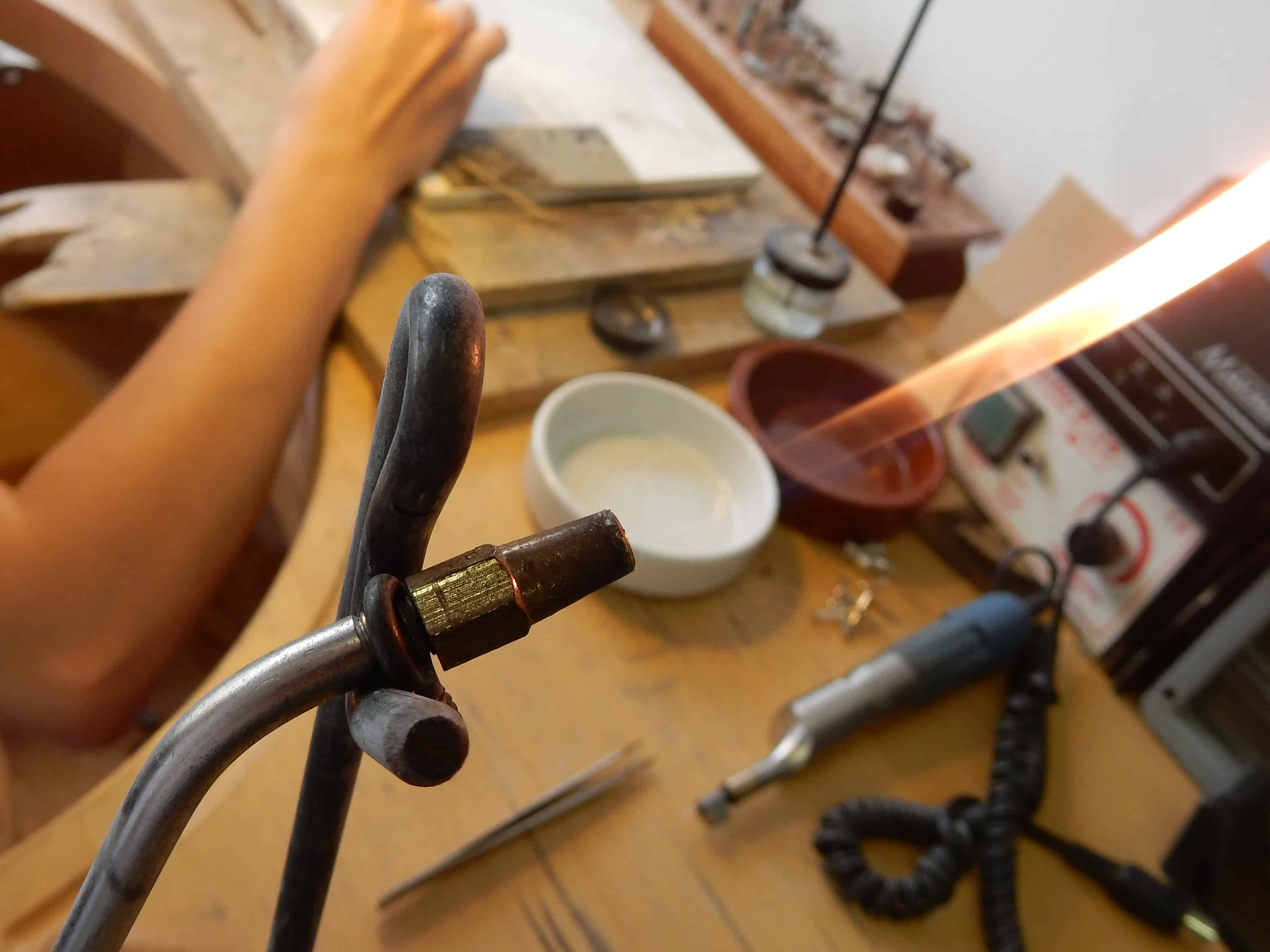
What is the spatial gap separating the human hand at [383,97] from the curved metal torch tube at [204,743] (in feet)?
1.42

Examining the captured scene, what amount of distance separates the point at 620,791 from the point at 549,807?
4 cm

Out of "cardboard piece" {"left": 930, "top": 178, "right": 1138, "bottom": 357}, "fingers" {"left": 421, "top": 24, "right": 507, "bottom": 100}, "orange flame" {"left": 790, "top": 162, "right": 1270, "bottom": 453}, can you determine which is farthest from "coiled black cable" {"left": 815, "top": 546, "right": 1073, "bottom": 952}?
"fingers" {"left": 421, "top": 24, "right": 507, "bottom": 100}

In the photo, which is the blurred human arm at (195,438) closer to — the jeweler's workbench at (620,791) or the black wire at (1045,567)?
the jeweler's workbench at (620,791)

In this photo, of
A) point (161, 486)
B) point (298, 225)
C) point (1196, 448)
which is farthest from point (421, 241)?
point (1196, 448)

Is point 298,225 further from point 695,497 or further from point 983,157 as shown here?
point 983,157

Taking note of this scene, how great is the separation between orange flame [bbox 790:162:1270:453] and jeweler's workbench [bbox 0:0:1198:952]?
96mm

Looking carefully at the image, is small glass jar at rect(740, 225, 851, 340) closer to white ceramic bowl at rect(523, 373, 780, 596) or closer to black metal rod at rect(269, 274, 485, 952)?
white ceramic bowl at rect(523, 373, 780, 596)

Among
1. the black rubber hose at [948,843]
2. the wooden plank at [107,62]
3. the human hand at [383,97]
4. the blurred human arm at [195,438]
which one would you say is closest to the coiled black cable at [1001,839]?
the black rubber hose at [948,843]

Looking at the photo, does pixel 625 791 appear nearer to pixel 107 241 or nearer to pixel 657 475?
pixel 657 475

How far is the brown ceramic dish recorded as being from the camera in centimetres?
53

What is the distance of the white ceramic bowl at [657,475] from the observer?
1.56 ft

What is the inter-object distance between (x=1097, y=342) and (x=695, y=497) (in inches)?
11.1

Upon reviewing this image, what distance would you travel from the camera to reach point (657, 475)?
527 mm

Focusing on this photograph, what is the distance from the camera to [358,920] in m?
0.34
